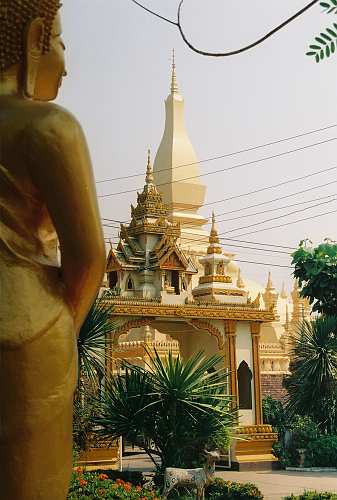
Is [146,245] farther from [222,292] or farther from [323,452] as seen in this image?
[323,452]

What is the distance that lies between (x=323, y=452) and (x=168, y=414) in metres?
5.90

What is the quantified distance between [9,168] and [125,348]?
1715cm

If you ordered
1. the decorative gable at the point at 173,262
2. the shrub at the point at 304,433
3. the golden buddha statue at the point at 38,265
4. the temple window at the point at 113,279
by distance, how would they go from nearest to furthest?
the golden buddha statue at the point at 38,265
the shrub at the point at 304,433
the decorative gable at the point at 173,262
the temple window at the point at 113,279

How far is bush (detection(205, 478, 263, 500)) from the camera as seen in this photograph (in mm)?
9828

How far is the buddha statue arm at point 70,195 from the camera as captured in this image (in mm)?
2264

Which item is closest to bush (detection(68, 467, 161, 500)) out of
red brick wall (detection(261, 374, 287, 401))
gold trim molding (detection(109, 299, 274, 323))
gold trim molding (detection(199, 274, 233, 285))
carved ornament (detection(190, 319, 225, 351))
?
gold trim molding (detection(109, 299, 274, 323))

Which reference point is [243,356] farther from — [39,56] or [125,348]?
[39,56]

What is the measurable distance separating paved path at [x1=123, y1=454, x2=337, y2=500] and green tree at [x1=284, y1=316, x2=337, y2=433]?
148 centimetres

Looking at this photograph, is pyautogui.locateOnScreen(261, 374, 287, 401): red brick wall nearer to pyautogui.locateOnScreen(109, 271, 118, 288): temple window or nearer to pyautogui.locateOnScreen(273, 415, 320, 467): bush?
pyautogui.locateOnScreen(273, 415, 320, 467): bush

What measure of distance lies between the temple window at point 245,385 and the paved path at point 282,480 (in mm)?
1539

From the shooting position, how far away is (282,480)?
13.4m

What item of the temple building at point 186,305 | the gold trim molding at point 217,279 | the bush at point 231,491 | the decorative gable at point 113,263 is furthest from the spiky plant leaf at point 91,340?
the gold trim molding at point 217,279

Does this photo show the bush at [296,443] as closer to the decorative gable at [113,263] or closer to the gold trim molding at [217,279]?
the gold trim molding at [217,279]

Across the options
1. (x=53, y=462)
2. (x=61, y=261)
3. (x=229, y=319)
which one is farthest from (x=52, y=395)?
(x=229, y=319)
